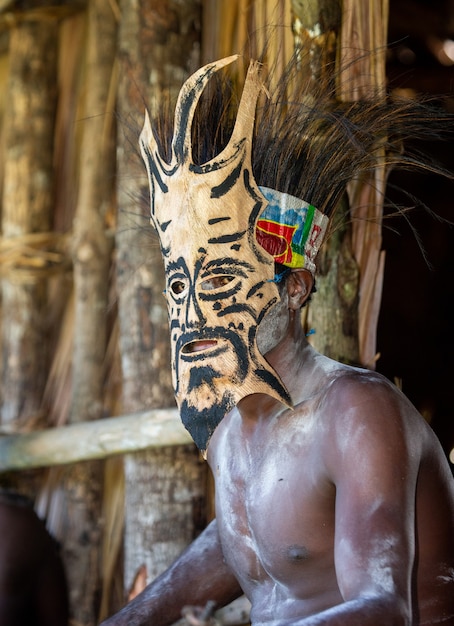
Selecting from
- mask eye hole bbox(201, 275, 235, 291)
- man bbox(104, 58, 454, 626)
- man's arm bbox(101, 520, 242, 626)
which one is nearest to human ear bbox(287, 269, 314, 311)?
man bbox(104, 58, 454, 626)

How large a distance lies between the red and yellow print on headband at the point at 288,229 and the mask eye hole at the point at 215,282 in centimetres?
14

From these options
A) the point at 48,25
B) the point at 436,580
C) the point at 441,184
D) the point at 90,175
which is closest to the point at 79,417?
the point at 90,175

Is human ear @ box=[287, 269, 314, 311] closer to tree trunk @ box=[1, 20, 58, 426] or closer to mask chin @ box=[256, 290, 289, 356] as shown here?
mask chin @ box=[256, 290, 289, 356]

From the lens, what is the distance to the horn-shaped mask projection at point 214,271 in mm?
2416

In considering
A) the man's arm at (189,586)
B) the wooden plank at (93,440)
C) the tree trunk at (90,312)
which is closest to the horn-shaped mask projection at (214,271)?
the man's arm at (189,586)

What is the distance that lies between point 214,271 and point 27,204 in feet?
7.77

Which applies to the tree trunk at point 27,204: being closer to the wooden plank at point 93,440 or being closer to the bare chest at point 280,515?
the wooden plank at point 93,440

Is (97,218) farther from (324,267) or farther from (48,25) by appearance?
(324,267)

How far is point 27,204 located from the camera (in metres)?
4.61

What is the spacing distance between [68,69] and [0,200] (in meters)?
0.74

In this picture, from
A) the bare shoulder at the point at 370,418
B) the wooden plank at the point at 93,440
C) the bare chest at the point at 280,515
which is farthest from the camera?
the wooden plank at the point at 93,440

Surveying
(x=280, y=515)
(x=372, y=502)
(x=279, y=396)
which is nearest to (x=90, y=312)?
(x=279, y=396)

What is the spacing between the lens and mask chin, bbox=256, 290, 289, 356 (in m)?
2.48

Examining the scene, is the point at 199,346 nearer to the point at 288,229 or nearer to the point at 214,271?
the point at 214,271
